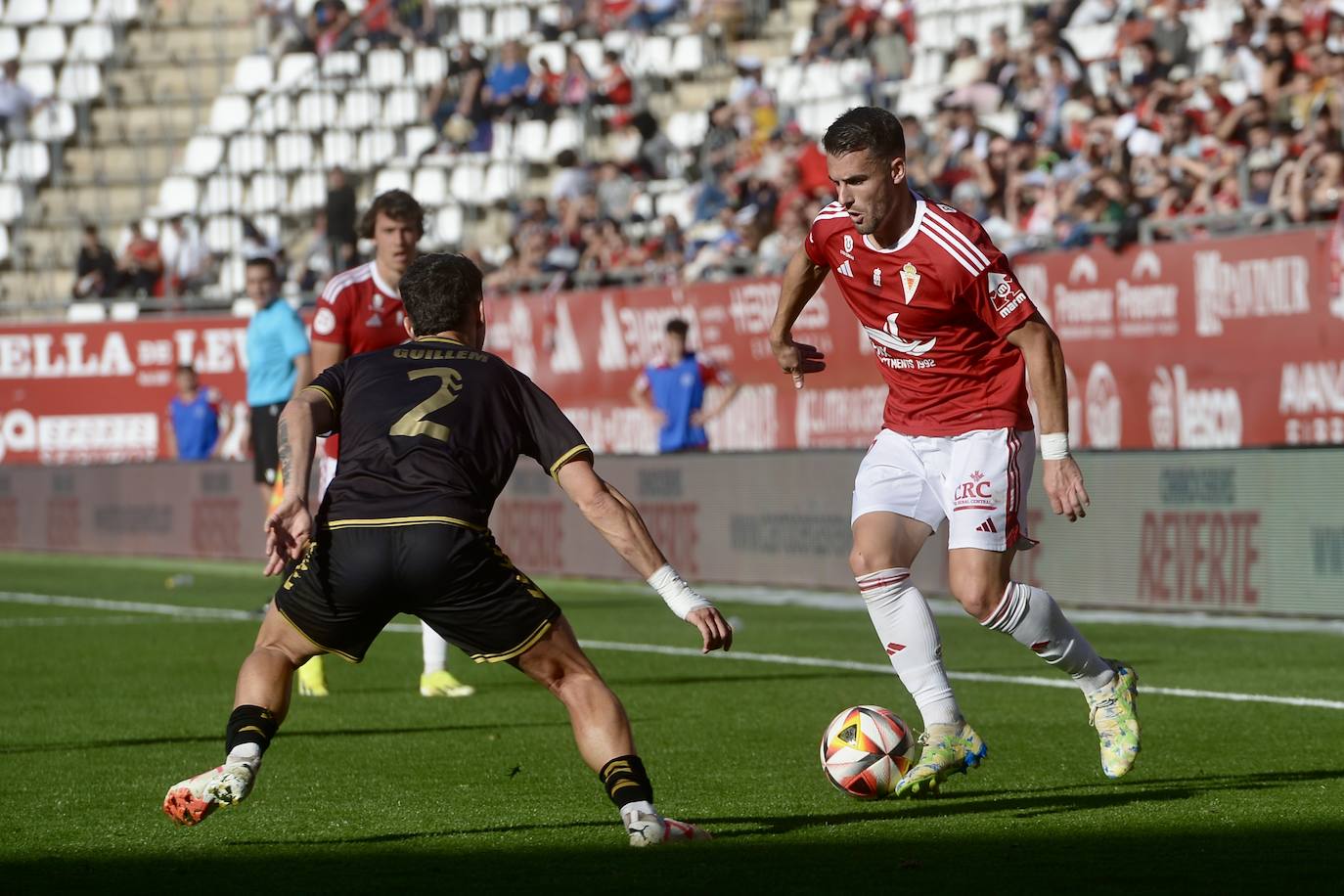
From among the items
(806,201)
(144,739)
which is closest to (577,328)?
(806,201)

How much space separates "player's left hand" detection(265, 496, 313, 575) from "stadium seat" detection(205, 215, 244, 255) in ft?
91.3

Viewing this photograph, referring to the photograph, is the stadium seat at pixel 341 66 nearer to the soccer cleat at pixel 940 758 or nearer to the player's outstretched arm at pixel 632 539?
the soccer cleat at pixel 940 758

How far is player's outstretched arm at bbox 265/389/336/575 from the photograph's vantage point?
650cm

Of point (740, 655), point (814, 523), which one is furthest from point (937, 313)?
point (814, 523)

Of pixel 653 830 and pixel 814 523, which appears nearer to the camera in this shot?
pixel 653 830

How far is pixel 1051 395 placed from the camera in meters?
7.75

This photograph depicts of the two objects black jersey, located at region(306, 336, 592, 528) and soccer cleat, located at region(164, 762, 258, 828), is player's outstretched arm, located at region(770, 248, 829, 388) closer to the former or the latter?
black jersey, located at region(306, 336, 592, 528)

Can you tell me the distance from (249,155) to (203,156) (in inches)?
41.6

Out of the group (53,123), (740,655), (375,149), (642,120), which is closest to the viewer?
(740,655)

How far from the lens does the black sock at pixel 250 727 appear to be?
671 cm

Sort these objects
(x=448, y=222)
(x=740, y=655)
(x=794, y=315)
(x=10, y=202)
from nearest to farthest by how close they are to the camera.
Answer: (x=794, y=315), (x=740, y=655), (x=448, y=222), (x=10, y=202)

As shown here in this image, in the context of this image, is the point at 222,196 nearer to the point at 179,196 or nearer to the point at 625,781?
the point at 179,196

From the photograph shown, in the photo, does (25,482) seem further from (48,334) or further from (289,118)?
(289,118)

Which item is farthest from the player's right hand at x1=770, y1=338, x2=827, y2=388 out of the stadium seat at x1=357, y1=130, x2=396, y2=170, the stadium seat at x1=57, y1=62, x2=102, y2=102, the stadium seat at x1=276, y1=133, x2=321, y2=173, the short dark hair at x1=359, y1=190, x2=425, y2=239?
the stadium seat at x1=57, y1=62, x2=102, y2=102
